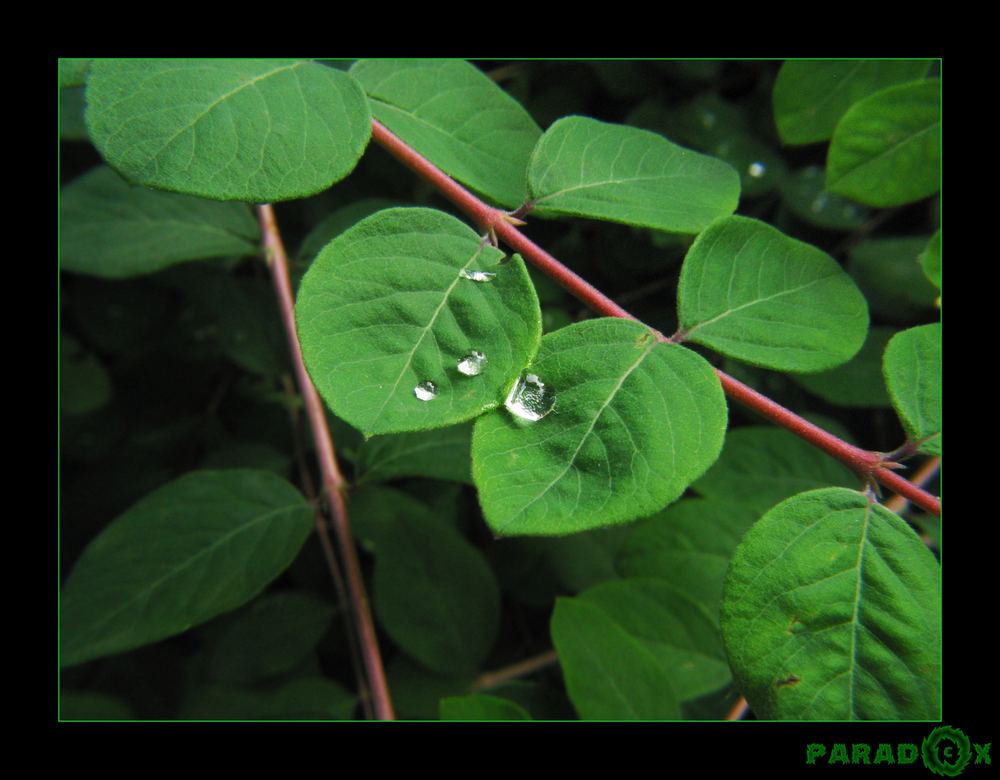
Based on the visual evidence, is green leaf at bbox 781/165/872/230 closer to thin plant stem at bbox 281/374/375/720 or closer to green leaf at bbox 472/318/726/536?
green leaf at bbox 472/318/726/536

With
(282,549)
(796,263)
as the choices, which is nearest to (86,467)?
(282,549)

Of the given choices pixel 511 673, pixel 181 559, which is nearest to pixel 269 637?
pixel 181 559

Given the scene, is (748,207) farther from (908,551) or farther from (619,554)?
(908,551)

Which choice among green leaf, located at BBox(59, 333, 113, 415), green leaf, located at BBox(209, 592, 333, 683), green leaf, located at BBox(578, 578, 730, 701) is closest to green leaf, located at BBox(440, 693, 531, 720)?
green leaf, located at BBox(578, 578, 730, 701)

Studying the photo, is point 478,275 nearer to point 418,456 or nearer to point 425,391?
point 425,391

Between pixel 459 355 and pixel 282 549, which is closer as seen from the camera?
pixel 459 355

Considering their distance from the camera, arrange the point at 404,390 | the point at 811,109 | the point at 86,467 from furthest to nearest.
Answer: the point at 86,467 < the point at 811,109 < the point at 404,390
